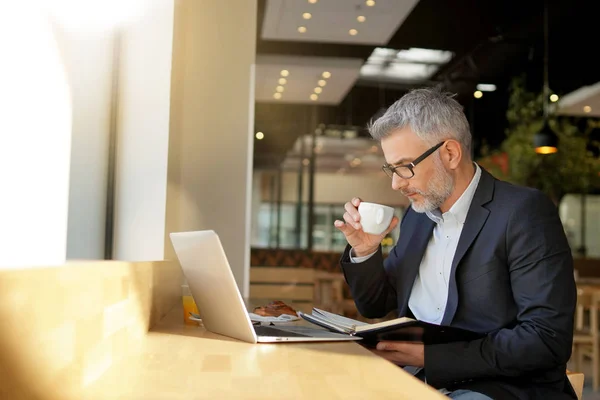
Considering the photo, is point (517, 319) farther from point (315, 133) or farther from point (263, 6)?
point (315, 133)

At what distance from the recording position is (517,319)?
163cm

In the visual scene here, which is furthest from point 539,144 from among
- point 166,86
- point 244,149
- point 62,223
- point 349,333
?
point 62,223

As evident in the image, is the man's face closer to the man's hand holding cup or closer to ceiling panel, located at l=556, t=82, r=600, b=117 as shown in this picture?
the man's hand holding cup

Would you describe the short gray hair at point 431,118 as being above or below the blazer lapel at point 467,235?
above

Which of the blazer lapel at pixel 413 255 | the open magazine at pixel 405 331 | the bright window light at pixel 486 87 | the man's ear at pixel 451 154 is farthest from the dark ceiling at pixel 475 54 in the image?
the open magazine at pixel 405 331

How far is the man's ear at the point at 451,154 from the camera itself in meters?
1.87

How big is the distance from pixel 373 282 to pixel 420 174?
36 cm

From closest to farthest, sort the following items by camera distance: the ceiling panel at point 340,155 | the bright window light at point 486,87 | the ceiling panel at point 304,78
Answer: the ceiling panel at point 304,78 → the ceiling panel at point 340,155 → the bright window light at point 486,87

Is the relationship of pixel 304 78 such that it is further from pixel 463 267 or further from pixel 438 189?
pixel 463 267

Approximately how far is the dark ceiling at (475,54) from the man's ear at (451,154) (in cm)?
383

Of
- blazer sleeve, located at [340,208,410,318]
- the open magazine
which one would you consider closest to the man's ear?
blazer sleeve, located at [340,208,410,318]

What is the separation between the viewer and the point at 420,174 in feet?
6.21

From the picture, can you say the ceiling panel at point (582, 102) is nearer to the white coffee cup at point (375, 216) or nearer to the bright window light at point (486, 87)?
the bright window light at point (486, 87)

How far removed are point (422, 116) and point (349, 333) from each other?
657mm
